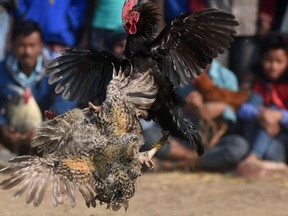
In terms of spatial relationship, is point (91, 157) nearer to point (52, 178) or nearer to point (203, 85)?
point (52, 178)

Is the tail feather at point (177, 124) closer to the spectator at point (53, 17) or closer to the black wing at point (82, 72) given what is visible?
the black wing at point (82, 72)

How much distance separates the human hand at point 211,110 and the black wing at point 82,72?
3.11 m

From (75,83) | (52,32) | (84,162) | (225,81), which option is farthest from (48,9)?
(84,162)

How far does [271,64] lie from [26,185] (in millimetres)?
4623

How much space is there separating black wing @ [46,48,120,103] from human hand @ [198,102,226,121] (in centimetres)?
311

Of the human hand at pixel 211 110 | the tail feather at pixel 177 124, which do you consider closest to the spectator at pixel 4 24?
the human hand at pixel 211 110

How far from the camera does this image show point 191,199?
8.43m

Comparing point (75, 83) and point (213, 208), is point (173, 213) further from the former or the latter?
point (75, 83)

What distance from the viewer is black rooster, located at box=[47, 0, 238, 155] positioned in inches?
259

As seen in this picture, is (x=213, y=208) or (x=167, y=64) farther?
A: (x=213, y=208)

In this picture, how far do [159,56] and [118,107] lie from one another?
87 cm

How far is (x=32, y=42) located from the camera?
9.68 metres

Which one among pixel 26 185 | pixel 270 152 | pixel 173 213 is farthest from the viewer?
pixel 270 152

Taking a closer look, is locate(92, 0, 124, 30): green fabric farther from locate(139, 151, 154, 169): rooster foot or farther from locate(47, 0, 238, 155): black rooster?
locate(139, 151, 154, 169): rooster foot
